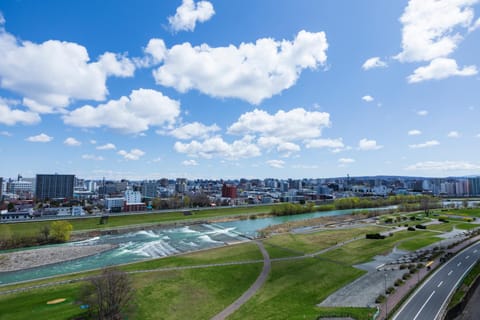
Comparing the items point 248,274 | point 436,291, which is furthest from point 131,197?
point 436,291

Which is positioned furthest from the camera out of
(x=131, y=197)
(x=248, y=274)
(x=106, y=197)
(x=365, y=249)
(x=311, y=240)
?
(x=106, y=197)

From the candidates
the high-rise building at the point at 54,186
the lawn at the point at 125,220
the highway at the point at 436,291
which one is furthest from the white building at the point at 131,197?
the highway at the point at 436,291

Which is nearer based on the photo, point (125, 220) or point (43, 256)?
point (43, 256)

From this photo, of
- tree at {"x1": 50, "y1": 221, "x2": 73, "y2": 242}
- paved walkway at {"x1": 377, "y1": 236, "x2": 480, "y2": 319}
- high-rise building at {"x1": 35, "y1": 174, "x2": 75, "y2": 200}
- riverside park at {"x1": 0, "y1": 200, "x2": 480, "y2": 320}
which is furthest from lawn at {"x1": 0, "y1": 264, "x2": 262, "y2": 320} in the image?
high-rise building at {"x1": 35, "y1": 174, "x2": 75, "y2": 200}

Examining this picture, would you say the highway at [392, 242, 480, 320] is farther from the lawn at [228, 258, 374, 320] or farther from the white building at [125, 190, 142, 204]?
the white building at [125, 190, 142, 204]

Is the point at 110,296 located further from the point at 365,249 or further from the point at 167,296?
the point at 365,249

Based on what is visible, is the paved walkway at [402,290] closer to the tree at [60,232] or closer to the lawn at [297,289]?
the lawn at [297,289]

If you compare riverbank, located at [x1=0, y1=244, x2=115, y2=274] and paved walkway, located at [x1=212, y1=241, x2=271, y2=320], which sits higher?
paved walkway, located at [x1=212, y1=241, x2=271, y2=320]
